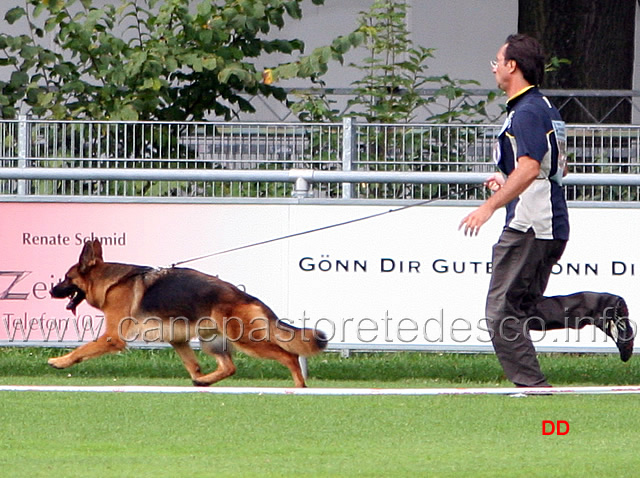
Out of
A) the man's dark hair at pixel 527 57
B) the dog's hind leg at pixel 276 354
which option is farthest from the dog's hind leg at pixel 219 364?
the man's dark hair at pixel 527 57

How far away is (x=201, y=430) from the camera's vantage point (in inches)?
225

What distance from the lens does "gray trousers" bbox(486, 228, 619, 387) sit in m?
6.52

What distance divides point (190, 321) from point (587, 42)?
7888mm

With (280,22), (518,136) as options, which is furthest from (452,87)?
(518,136)

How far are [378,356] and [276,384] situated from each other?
108cm

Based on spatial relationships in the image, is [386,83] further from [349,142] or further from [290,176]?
[290,176]

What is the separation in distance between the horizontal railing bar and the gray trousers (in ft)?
5.68

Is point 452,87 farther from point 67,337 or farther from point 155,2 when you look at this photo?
point 67,337

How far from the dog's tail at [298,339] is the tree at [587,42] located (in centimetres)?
725

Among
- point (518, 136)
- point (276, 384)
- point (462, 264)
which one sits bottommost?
point (276, 384)

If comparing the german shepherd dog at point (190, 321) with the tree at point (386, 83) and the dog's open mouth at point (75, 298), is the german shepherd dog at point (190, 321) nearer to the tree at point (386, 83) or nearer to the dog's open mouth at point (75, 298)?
the dog's open mouth at point (75, 298)

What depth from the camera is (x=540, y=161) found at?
21.0 feet

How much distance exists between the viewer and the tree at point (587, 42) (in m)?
14.1

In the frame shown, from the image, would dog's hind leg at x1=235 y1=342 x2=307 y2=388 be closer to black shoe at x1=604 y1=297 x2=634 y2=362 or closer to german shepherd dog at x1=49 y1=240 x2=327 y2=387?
german shepherd dog at x1=49 y1=240 x2=327 y2=387
